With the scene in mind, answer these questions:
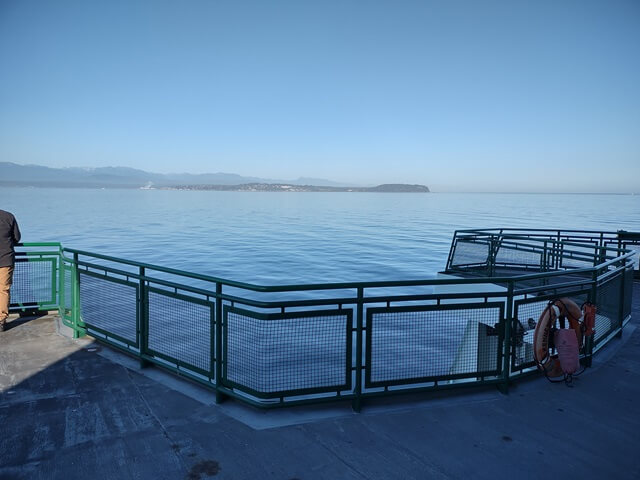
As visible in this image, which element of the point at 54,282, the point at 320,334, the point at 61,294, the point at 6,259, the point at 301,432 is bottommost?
the point at 301,432

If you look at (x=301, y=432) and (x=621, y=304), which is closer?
(x=301, y=432)

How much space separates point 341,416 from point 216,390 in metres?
1.30

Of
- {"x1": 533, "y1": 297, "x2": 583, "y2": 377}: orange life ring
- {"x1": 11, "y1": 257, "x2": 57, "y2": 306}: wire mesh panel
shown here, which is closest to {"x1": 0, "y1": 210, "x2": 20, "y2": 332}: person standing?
{"x1": 11, "y1": 257, "x2": 57, "y2": 306}: wire mesh panel

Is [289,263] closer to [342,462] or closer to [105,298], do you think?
[105,298]

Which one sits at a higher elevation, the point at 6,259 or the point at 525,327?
the point at 6,259

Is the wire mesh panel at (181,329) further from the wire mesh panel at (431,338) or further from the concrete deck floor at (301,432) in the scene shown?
the wire mesh panel at (431,338)

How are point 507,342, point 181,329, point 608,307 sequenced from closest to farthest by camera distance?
1. point 507,342
2. point 181,329
3. point 608,307

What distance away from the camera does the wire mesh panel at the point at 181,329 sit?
5289 millimetres

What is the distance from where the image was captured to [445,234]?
162 ft

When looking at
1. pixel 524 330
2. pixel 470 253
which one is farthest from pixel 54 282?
pixel 470 253

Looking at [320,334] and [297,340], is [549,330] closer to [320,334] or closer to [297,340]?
[320,334]

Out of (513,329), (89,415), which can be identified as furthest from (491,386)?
(89,415)

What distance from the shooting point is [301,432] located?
4.42 metres

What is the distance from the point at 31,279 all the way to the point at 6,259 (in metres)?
0.95
